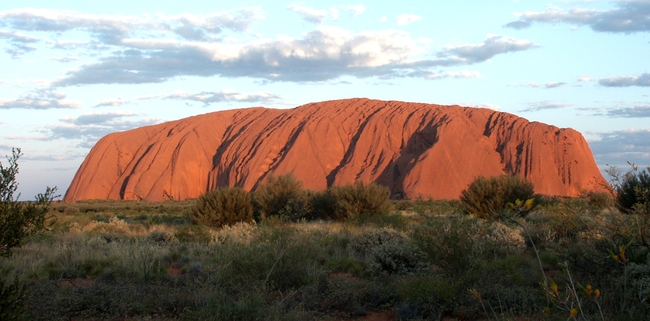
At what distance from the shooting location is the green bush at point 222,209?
2098 centimetres

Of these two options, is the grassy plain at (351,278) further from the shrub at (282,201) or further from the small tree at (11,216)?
the shrub at (282,201)

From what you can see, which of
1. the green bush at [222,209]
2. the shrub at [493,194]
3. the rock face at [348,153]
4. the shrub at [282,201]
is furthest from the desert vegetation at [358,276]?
the rock face at [348,153]

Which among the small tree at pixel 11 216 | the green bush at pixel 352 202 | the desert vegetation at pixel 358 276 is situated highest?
the small tree at pixel 11 216

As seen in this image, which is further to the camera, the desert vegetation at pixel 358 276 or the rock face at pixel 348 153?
the rock face at pixel 348 153

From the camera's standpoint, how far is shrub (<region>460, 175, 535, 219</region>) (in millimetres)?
20031

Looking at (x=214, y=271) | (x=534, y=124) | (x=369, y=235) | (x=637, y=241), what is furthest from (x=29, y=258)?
(x=534, y=124)

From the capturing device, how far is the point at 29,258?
11.2 meters

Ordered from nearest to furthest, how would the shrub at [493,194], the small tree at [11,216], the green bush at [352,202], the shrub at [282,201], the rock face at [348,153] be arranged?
the small tree at [11,216]
the shrub at [493,194]
the green bush at [352,202]
the shrub at [282,201]
the rock face at [348,153]

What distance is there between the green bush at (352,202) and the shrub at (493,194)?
374 centimetres

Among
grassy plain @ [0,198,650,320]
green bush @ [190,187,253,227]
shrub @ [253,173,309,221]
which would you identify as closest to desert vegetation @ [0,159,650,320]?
grassy plain @ [0,198,650,320]

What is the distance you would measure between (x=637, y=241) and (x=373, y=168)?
50.8 meters

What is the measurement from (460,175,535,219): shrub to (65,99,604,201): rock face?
31298 mm

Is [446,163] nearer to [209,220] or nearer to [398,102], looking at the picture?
[398,102]

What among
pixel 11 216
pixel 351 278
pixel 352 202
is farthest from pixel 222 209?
pixel 11 216
